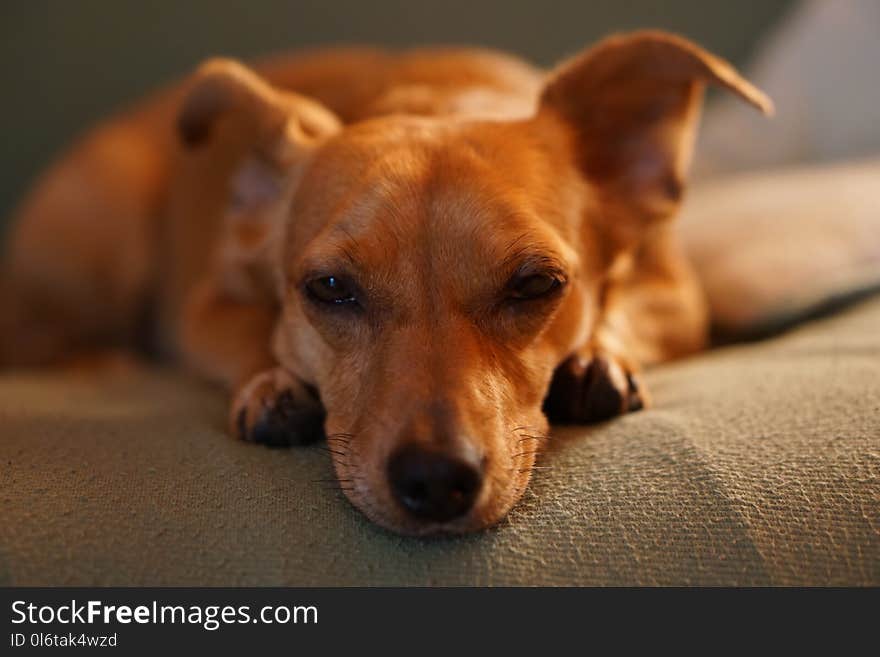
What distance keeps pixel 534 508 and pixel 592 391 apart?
15.4 inches

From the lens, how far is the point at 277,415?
1570 mm

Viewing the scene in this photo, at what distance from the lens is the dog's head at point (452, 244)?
128 centimetres

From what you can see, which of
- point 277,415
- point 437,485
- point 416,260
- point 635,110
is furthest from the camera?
point 635,110

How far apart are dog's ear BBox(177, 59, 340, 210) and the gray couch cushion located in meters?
0.71

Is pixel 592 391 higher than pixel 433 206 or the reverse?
the reverse

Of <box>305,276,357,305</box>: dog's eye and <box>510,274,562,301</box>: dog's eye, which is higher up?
<box>510,274,562,301</box>: dog's eye

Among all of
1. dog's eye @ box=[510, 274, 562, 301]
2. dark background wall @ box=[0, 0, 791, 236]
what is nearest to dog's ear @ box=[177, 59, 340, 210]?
dog's eye @ box=[510, 274, 562, 301]

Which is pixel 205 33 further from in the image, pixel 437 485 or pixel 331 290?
pixel 437 485

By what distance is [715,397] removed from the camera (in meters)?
1.59

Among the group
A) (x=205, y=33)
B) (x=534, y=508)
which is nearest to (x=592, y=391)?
(x=534, y=508)

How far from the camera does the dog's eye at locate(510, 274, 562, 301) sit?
149cm

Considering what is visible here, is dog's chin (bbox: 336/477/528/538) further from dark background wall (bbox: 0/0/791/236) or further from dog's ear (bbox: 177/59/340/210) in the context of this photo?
dark background wall (bbox: 0/0/791/236)

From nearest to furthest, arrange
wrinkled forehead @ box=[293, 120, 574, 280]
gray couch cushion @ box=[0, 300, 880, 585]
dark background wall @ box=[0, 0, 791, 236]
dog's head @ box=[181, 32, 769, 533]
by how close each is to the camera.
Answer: gray couch cushion @ box=[0, 300, 880, 585] → dog's head @ box=[181, 32, 769, 533] → wrinkled forehead @ box=[293, 120, 574, 280] → dark background wall @ box=[0, 0, 791, 236]

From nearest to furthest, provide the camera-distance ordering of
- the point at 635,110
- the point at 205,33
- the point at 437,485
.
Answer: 1. the point at 437,485
2. the point at 635,110
3. the point at 205,33
